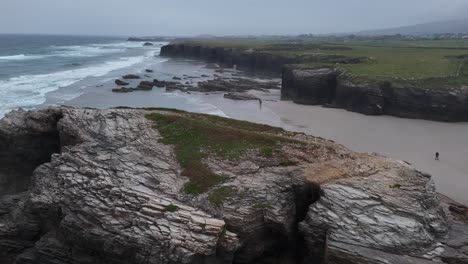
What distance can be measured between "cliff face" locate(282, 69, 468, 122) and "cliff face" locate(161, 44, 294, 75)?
111 feet

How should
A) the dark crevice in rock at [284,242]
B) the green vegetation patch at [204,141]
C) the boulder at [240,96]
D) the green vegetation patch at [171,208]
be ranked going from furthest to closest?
the boulder at [240,96], the green vegetation patch at [204,141], the dark crevice in rock at [284,242], the green vegetation patch at [171,208]

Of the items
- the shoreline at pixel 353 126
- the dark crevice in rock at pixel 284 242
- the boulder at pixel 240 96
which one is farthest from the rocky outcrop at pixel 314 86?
the dark crevice in rock at pixel 284 242

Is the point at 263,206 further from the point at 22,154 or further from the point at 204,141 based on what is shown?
the point at 22,154

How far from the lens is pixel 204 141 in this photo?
23.3 metres

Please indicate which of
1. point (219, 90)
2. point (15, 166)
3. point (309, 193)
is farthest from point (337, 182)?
point (219, 90)

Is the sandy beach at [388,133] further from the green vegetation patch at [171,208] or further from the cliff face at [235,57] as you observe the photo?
the cliff face at [235,57]

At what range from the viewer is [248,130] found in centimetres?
2573

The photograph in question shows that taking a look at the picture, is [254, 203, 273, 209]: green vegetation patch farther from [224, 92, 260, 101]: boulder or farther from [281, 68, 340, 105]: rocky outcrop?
[224, 92, 260, 101]: boulder

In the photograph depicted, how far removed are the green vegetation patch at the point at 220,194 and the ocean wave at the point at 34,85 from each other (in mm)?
35575

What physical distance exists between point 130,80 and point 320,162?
67670 mm

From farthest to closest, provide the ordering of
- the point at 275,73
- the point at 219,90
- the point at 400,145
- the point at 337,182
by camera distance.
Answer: the point at 275,73
the point at 219,90
the point at 400,145
the point at 337,182

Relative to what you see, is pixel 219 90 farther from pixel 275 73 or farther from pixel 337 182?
pixel 337 182

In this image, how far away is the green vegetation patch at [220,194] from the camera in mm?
18578

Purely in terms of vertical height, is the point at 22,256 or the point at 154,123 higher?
the point at 154,123
